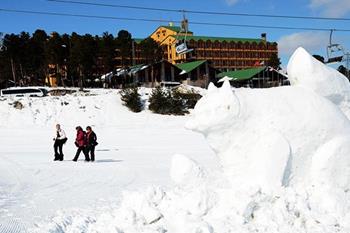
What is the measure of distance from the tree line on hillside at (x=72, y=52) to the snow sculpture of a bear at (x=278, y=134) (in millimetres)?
45487

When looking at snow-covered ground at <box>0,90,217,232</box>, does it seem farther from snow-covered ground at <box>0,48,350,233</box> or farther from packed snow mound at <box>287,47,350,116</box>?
packed snow mound at <box>287,47,350,116</box>

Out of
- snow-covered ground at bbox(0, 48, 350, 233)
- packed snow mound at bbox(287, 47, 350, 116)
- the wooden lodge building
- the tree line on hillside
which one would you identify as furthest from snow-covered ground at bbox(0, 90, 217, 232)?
the wooden lodge building

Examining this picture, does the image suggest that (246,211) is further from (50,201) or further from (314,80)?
(50,201)

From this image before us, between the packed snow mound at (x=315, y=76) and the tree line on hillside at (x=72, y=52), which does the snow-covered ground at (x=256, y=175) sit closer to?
the packed snow mound at (x=315, y=76)

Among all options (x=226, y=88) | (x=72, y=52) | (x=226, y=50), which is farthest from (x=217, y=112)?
(x=226, y=50)

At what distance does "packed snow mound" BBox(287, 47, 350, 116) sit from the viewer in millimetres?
6398

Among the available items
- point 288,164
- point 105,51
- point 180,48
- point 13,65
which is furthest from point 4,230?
point 13,65

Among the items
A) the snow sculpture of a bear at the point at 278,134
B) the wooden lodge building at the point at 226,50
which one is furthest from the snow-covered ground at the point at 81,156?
the wooden lodge building at the point at 226,50

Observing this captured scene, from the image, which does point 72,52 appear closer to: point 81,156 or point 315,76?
point 81,156

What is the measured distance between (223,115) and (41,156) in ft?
43.2

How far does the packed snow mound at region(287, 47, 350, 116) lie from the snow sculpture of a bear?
Answer: 0.33 meters

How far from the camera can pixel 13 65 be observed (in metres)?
55.5

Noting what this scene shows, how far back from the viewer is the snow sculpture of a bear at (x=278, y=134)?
5.98 m

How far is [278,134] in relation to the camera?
5934 mm
